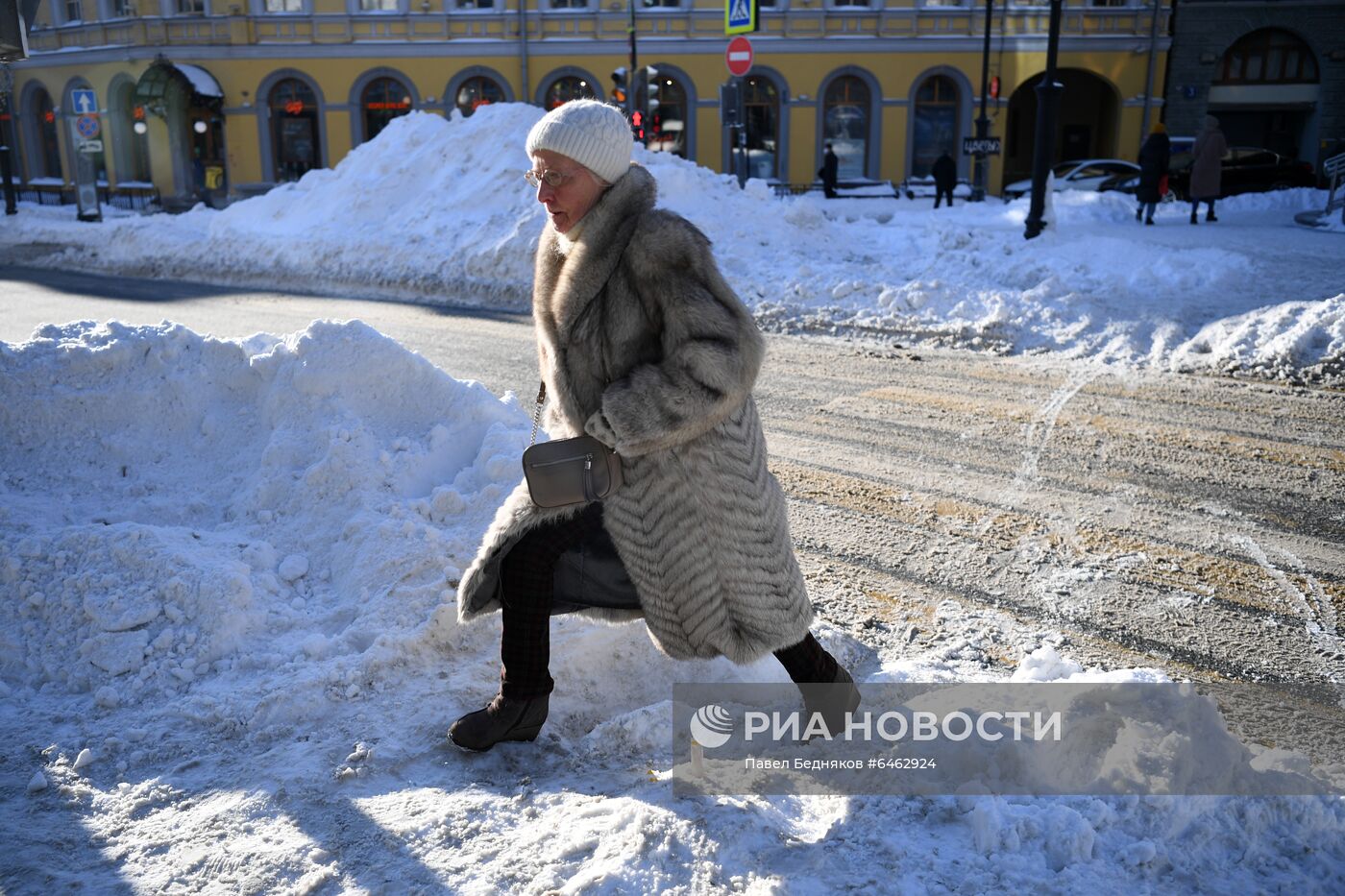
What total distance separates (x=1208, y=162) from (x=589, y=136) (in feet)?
60.6

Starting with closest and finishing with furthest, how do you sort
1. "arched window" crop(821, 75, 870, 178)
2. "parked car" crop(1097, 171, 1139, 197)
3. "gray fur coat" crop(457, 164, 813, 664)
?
"gray fur coat" crop(457, 164, 813, 664) < "parked car" crop(1097, 171, 1139, 197) < "arched window" crop(821, 75, 870, 178)

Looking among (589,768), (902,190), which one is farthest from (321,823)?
(902,190)

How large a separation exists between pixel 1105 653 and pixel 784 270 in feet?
30.2

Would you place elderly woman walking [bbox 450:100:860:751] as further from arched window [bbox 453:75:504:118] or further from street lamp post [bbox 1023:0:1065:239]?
arched window [bbox 453:75:504:118]

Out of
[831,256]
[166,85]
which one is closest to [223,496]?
[831,256]

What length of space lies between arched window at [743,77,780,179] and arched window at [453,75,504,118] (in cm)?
742

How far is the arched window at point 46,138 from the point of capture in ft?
115

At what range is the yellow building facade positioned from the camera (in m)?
30.5

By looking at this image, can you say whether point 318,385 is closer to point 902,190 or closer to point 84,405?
point 84,405

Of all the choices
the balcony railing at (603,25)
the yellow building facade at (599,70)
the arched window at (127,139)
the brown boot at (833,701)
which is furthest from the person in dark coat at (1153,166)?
the arched window at (127,139)

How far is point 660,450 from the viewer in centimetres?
272

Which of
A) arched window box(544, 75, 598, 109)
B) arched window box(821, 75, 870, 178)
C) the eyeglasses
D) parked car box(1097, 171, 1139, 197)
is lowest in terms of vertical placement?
parked car box(1097, 171, 1139, 197)

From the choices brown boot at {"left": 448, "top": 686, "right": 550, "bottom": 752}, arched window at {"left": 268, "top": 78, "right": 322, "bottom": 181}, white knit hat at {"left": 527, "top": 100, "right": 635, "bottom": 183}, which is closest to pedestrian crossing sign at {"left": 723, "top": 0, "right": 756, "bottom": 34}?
white knit hat at {"left": 527, "top": 100, "right": 635, "bottom": 183}

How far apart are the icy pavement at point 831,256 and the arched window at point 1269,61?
10.4 meters
